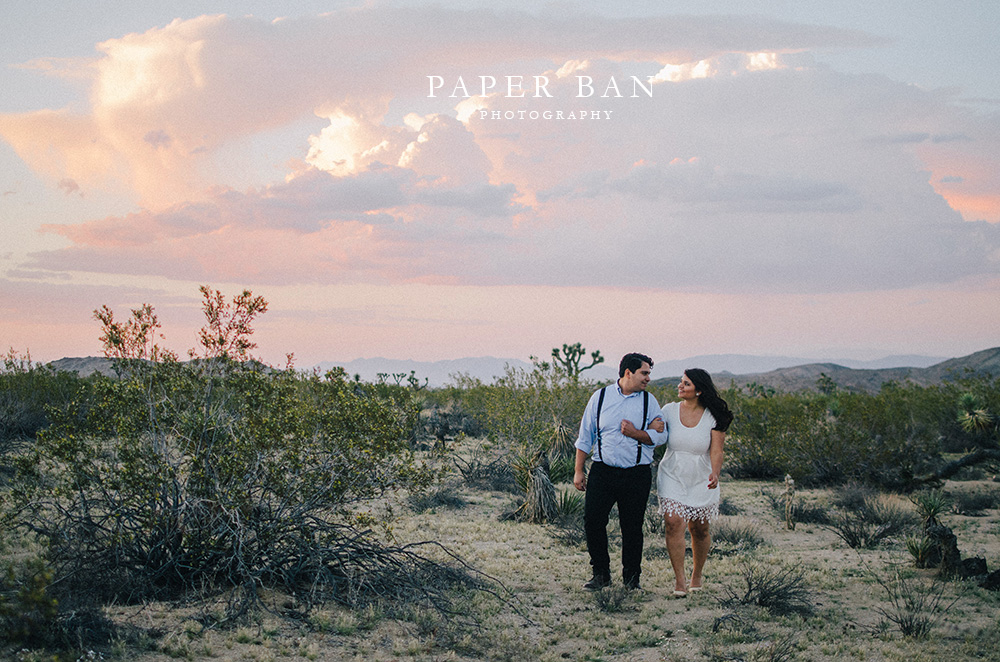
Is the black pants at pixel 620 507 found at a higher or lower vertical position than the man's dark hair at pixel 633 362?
lower

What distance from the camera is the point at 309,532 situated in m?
6.54

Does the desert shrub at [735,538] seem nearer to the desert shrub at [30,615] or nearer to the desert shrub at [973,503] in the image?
the desert shrub at [973,503]

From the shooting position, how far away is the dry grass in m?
5.52

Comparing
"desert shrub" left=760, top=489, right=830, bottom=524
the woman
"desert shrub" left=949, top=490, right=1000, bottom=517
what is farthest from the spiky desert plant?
"desert shrub" left=949, top=490, right=1000, bottom=517

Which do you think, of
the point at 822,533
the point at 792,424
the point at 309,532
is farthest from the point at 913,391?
the point at 309,532

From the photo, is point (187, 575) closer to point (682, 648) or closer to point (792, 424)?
point (682, 648)

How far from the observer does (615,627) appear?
631 centimetres

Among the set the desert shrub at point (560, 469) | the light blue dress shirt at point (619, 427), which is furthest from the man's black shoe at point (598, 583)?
the desert shrub at point (560, 469)

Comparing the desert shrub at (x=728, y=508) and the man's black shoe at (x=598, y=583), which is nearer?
the man's black shoe at (x=598, y=583)

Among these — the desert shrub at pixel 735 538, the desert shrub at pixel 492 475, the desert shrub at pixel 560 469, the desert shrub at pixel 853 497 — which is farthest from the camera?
the desert shrub at pixel 492 475

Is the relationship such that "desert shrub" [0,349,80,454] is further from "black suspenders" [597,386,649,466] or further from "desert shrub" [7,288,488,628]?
"black suspenders" [597,386,649,466]

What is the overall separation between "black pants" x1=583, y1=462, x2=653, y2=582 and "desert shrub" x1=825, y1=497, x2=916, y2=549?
4235mm

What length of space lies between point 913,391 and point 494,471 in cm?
1332

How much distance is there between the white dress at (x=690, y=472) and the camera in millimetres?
6664
